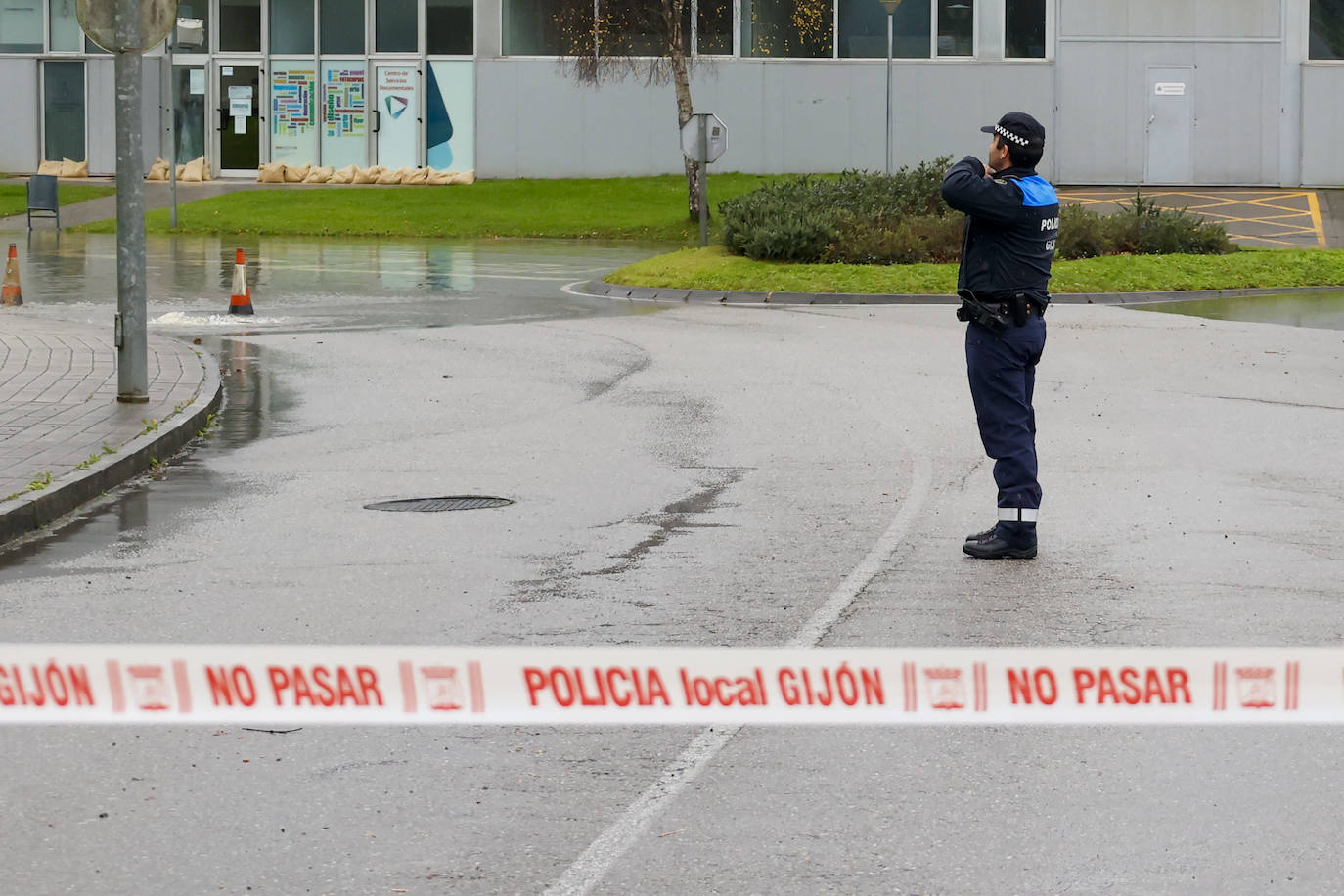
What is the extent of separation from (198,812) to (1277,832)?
2.73 meters

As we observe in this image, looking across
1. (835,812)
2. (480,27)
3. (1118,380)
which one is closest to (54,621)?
(835,812)

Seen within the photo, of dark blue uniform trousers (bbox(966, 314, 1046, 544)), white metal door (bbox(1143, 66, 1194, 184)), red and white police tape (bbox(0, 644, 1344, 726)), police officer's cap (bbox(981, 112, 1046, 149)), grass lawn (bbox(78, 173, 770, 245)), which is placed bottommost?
red and white police tape (bbox(0, 644, 1344, 726))

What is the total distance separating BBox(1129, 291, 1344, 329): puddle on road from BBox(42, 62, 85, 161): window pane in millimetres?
32227

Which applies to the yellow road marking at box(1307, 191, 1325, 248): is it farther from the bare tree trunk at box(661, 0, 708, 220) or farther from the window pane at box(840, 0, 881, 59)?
the bare tree trunk at box(661, 0, 708, 220)

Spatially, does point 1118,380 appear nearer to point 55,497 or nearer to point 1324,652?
point 55,497

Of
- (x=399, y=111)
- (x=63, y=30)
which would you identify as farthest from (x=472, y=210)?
(x=63, y=30)

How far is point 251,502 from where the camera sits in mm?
10344

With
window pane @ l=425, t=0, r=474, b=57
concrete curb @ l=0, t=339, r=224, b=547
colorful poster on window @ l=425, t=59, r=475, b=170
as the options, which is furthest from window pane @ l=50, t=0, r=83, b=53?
concrete curb @ l=0, t=339, r=224, b=547

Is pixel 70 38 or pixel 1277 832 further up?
pixel 70 38

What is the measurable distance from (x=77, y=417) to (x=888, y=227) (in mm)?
16406

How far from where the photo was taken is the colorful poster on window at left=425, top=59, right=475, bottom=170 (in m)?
47.4

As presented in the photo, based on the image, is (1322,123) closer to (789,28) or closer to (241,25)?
(789,28)

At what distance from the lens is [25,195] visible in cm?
4381

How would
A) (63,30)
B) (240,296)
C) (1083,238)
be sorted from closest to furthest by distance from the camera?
(240,296)
(1083,238)
(63,30)
